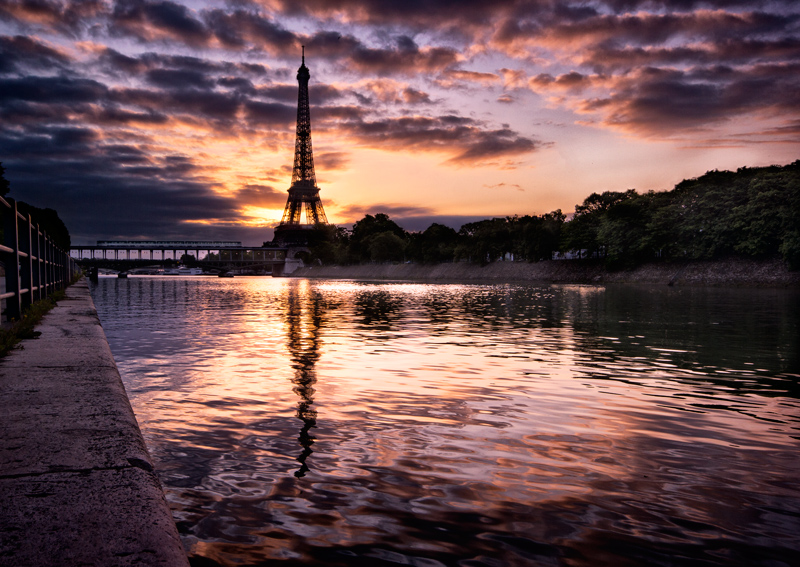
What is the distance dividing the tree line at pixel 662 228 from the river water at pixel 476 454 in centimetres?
6230

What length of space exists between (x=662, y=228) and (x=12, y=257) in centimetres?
8440

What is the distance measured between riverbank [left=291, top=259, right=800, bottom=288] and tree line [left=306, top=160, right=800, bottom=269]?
65.1 inches

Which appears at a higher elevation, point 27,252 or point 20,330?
point 27,252

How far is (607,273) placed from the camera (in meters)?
95.1

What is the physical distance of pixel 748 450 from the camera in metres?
6.42

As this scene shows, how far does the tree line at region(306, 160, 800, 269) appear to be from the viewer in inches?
2660

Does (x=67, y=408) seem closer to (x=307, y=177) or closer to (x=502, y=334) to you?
(x=502, y=334)

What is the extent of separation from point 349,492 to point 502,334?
13588 mm

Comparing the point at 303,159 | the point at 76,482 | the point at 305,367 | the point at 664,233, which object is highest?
the point at 303,159

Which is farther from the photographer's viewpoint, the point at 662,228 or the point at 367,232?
the point at 367,232

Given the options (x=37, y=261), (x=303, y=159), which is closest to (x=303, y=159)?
(x=303, y=159)

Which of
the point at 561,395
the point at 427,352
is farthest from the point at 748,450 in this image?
the point at 427,352

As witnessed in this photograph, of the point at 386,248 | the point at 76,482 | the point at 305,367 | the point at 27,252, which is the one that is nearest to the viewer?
the point at 76,482

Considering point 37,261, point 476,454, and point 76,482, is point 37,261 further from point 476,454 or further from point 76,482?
point 76,482
